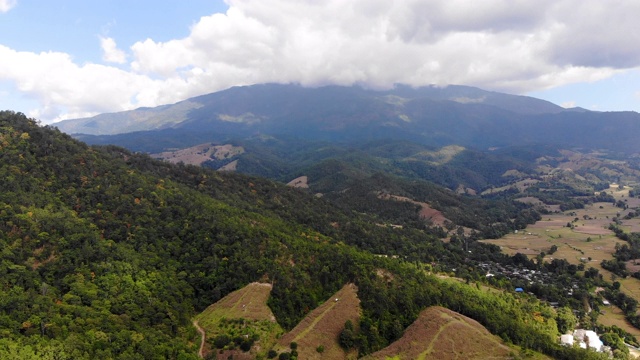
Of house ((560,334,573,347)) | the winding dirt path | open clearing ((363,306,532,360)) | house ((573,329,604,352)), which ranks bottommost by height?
house ((573,329,604,352))

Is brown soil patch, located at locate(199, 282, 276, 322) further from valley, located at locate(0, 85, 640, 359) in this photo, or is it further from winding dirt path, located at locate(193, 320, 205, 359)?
winding dirt path, located at locate(193, 320, 205, 359)

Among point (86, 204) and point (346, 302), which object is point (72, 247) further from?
point (346, 302)

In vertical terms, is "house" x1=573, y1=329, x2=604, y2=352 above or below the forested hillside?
below

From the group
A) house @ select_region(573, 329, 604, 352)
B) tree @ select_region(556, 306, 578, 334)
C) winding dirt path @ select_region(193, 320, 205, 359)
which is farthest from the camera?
tree @ select_region(556, 306, 578, 334)

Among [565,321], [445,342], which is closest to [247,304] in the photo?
[445,342]

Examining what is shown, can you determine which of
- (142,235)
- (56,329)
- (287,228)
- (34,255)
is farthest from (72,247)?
(287,228)

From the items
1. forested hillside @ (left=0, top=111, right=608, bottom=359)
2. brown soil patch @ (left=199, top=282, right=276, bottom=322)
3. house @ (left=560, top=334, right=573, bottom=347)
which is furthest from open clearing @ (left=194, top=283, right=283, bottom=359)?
house @ (left=560, top=334, right=573, bottom=347)
